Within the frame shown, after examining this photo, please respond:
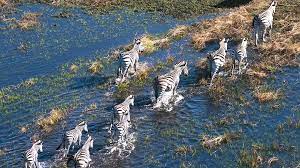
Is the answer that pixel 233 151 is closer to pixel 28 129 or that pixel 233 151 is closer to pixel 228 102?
pixel 228 102

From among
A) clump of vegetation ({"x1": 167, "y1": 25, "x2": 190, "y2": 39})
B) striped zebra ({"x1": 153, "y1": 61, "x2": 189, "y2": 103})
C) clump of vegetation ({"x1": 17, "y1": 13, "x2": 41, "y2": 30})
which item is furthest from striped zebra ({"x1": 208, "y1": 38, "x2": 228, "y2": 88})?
clump of vegetation ({"x1": 17, "y1": 13, "x2": 41, "y2": 30})

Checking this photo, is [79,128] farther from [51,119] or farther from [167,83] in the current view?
[167,83]

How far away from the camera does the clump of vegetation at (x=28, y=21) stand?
135 feet

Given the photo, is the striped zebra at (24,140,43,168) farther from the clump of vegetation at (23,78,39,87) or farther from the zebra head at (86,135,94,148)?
the clump of vegetation at (23,78,39,87)

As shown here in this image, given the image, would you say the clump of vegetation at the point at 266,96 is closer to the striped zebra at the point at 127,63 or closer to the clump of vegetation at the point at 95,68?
the striped zebra at the point at 127,63

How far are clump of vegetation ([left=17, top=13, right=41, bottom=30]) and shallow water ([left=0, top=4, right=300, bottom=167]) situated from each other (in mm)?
870

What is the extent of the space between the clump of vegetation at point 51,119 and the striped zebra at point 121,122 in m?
3.11

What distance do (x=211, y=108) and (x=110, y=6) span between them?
1964 cm

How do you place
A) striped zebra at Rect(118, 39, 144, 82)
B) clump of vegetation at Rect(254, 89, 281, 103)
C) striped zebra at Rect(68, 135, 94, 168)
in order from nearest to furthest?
striped zebra at Rect(68, 135, 94, 168), clump of vegetation at Rect(254, 89, 281, 103), striped zebra at Rect(118, 39, 144, 82)

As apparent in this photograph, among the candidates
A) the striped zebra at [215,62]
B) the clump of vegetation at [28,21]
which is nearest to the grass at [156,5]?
the clump of vegetation at [28,21]

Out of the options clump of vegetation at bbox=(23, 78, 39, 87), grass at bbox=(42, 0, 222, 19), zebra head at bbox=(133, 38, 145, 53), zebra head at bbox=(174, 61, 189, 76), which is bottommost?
clump of vegetation at bbox=(23, 78, 39, 87)

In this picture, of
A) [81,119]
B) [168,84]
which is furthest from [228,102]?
[81,119]

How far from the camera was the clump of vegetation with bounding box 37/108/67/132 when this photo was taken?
2656cm

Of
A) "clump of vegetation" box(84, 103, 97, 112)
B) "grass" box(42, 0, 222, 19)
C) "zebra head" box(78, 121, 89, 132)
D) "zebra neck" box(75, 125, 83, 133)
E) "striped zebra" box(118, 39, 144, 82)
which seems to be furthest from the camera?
"grass" box(42, 0, 222, 19)
